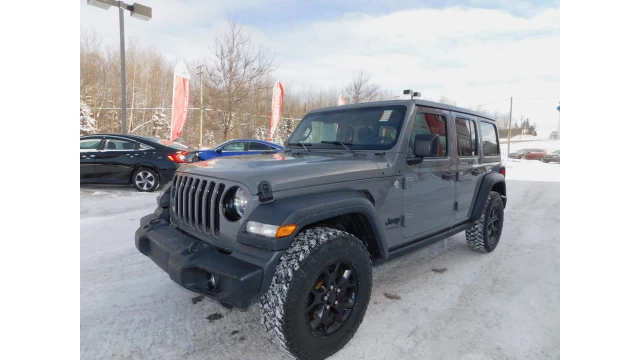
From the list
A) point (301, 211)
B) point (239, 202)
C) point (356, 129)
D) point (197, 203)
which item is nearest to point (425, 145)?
point (356, 129)

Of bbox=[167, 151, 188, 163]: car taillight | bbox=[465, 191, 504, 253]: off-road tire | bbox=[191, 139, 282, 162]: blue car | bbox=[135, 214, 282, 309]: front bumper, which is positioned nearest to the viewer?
bbox=[135, 214, 282, 309]: front bumper

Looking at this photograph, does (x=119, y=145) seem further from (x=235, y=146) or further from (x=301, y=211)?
(x=301, y=211)

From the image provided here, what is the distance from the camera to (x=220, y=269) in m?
1.94

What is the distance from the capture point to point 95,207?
632 centimetres

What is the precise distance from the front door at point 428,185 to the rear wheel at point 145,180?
7.11 metres

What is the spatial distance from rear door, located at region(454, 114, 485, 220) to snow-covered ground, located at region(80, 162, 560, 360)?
745 millimetres

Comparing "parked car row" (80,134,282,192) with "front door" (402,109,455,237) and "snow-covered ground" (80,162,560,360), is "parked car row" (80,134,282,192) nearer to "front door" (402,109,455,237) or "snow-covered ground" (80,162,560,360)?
"snow-covered ground" (80,162,560,360)

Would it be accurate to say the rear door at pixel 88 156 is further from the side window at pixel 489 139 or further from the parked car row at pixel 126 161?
the side window at pixel 489 139

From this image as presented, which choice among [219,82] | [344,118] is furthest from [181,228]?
[219,82]

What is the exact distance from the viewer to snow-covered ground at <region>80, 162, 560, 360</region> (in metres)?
2.31

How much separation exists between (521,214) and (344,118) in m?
5.33

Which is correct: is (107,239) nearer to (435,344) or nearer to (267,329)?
(267,329)

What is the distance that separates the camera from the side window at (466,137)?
12.4 ft

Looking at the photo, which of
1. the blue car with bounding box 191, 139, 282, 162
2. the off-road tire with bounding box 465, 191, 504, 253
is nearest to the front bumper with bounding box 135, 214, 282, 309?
the off-road tire with bounding box 465, 191, 504, 253
